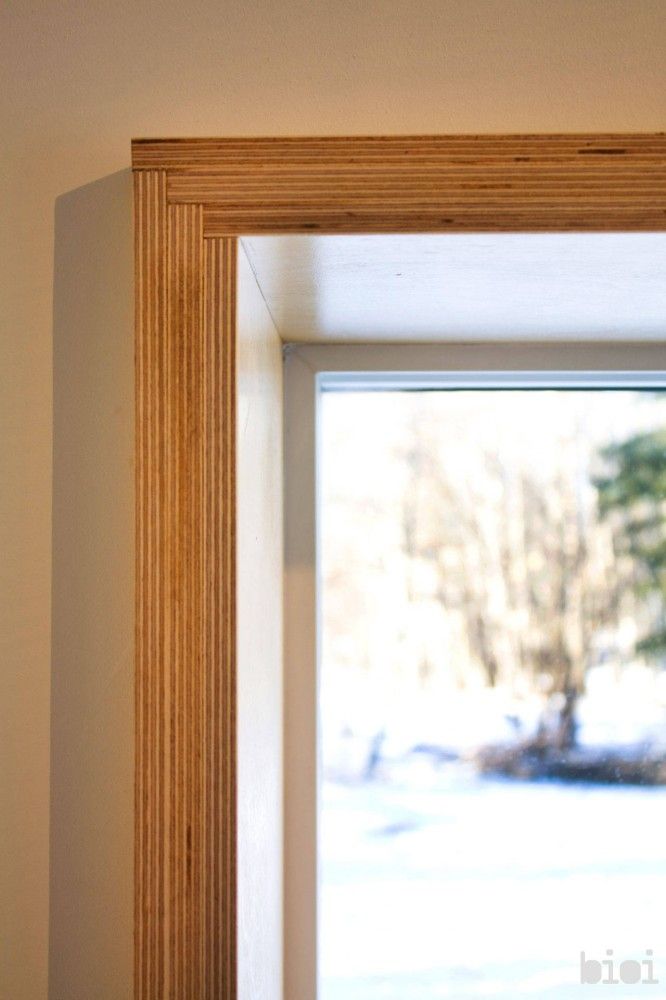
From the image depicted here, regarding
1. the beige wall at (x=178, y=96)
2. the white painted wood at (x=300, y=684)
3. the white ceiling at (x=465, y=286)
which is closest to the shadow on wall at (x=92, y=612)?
the beige wall at (x=178, y=96)

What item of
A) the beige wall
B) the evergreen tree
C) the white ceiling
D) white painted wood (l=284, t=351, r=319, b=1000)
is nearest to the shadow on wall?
the beige wall

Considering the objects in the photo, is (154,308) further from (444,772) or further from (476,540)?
(444,772)

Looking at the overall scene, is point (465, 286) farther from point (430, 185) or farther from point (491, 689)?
point (491, 689)

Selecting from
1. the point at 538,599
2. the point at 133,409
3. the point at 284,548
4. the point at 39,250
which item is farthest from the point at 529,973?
the point at 39,250

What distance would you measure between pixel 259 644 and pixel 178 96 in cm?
42

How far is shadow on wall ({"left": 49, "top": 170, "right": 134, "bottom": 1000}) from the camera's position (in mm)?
717

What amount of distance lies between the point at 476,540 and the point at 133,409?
42 centimetres

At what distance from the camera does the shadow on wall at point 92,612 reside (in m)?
0.72

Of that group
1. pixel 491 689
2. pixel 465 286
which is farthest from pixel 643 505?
pixel 465 286

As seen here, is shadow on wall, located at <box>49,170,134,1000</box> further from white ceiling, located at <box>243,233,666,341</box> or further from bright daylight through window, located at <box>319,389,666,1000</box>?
bright daylight through window, located at <box>319,389,666,1000</box>

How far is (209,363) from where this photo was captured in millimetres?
672

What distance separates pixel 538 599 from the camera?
1.01m

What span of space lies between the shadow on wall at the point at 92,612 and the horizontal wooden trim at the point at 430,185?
0.31 ft

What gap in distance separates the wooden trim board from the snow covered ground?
1.23 feet
